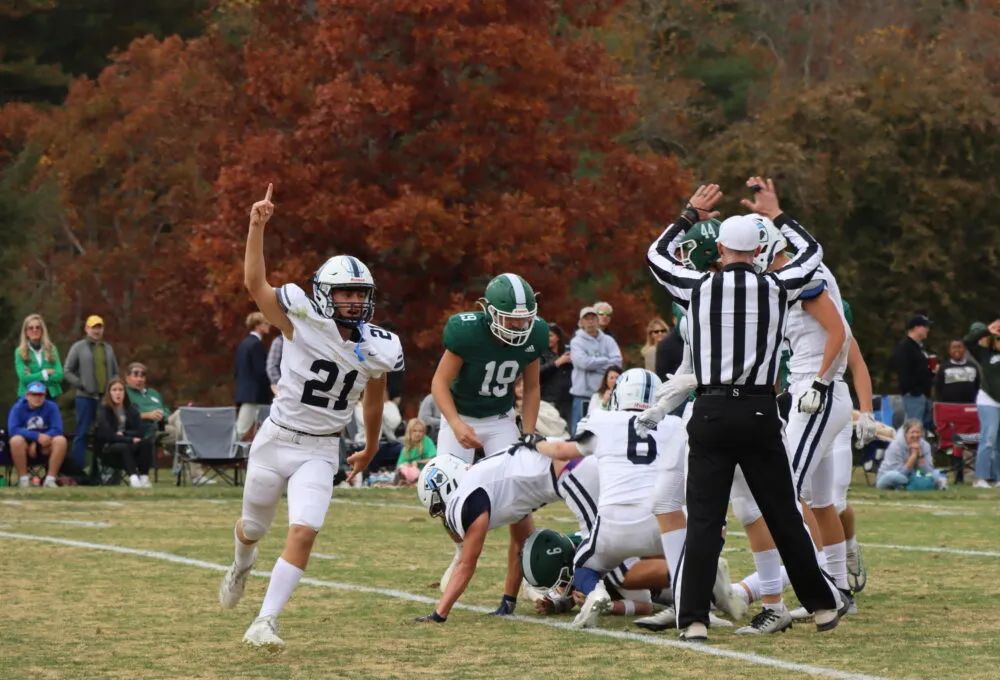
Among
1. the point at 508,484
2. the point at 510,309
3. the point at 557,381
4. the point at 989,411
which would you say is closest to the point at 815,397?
the point at 508,484

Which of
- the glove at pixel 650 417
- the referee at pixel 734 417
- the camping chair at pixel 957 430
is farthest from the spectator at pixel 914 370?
the referee at pixel 734 417

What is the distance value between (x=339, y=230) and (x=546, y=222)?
2671 mm

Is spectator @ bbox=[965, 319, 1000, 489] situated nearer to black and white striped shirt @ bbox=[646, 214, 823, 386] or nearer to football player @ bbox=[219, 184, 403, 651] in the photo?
black and white striped shirt @ bbox=[646, 214, 823, 386]

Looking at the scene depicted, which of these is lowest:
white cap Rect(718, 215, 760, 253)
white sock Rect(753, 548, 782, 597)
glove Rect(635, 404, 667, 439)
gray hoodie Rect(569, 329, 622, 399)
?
white sock Rect(753, 548, 782, 597)

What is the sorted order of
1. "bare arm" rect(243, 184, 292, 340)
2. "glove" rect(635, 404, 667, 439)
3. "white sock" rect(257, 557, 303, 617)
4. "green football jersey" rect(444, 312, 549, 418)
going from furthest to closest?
"green football jersey" rect(444, 312, 549, 418), "glove" rect(635, 404, 667, 439), "white sock" rect(257, 557, 303, 617), "bare arm" rect(243, 184, 292, 340)

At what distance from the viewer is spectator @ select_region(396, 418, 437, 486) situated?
19.8 m

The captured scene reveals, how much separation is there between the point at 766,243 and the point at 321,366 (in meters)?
2.10

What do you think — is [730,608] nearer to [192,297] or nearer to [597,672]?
[597,672]

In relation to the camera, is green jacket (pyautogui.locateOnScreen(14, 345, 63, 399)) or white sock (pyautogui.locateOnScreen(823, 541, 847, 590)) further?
green jacket (pyautogui.locateOnScreen(14, 345, 63, 399))

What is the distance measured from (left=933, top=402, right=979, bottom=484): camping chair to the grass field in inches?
238

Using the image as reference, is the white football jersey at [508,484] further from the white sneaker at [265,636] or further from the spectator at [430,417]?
the spectator at [430,417]

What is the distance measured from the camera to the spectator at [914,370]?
812 inches

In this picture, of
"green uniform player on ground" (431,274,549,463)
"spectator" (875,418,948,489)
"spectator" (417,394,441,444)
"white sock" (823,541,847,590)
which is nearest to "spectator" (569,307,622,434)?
"spectator" (417,394,441,444)

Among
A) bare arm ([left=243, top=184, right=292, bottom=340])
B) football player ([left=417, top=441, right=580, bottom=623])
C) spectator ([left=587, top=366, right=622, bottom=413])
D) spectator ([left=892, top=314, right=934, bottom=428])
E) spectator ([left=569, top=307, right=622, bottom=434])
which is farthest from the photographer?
spectator ([left=892, top=314, right=934, bottom=428])
